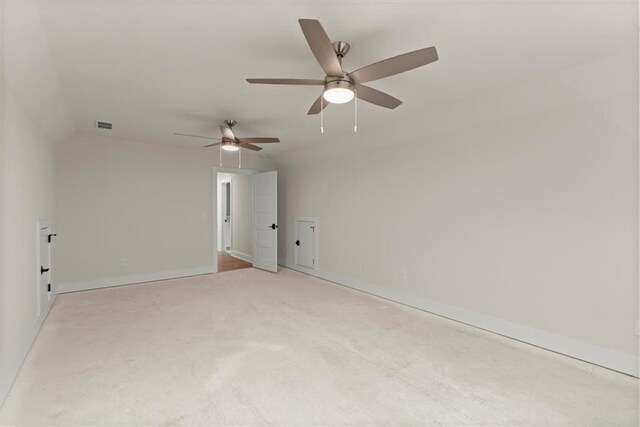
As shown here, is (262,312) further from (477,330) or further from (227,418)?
(477,330)

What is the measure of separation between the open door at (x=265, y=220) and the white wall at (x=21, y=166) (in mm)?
3305

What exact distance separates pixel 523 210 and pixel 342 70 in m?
2.18

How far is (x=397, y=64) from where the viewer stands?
6.03 feet

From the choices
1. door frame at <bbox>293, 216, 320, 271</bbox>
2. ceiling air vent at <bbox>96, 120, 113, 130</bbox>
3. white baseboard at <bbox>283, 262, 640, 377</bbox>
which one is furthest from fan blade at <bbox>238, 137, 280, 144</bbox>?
white baseboard at <bbox>283, 262, 640, 377</bbox>

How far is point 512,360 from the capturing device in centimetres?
246

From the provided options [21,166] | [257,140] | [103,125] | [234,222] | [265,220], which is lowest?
[234,222]

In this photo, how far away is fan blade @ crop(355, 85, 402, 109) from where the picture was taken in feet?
7.29

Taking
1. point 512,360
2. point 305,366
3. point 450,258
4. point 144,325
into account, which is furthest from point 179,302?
point 512,360

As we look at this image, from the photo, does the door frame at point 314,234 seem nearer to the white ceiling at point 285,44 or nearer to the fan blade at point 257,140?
the fan blade at point 257,140

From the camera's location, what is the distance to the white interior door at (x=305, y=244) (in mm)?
5547

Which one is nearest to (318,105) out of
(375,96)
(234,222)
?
(375,96)

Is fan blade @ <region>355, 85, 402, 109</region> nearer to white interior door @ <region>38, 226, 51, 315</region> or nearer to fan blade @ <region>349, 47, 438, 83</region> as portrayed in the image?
fan blade @ <region>349, 47, 438, 83</region>

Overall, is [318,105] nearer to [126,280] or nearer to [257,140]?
[257,140]

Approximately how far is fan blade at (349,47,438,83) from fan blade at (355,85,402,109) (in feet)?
0.44
